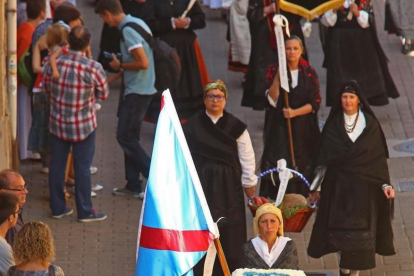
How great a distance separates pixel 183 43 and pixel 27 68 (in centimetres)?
272

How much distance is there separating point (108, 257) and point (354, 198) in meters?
2.45

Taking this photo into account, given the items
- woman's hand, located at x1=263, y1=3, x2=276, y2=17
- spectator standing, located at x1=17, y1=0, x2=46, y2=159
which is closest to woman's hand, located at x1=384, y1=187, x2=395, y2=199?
spectator standing, located at x1=17, y1=0, x2=46, y2=159

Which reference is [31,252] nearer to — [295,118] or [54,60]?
[54,60]

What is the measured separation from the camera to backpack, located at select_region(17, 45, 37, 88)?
13.5 meters

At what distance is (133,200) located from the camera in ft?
44.4

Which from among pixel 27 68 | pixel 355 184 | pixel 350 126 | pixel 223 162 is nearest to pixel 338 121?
pixel 350 126

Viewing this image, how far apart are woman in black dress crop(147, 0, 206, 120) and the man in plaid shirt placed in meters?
2.54

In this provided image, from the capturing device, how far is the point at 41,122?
12875mm

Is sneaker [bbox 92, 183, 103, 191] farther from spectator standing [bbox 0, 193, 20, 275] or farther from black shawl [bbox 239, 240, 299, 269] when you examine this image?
spectator standing [bbox 0, 193, 20, 275]

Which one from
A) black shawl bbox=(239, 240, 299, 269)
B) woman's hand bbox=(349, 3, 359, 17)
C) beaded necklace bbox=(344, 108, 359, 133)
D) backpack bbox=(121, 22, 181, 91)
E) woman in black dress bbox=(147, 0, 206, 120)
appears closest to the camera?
black shawl bbox=(239, 240, 299, 269)

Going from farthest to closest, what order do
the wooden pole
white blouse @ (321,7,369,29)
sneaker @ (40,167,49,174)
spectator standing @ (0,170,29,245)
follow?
white blouse @ (321,7,369,29) → sneaker @ (40,167,49,174) → spectator standing @ (0,170,29,245) → the wooden pole

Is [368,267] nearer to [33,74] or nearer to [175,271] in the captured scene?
[175,271]

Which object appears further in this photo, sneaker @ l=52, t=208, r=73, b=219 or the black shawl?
sneaker @ l=52, t=208, r=73, b=219

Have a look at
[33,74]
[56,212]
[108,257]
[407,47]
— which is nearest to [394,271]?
[108,257]
